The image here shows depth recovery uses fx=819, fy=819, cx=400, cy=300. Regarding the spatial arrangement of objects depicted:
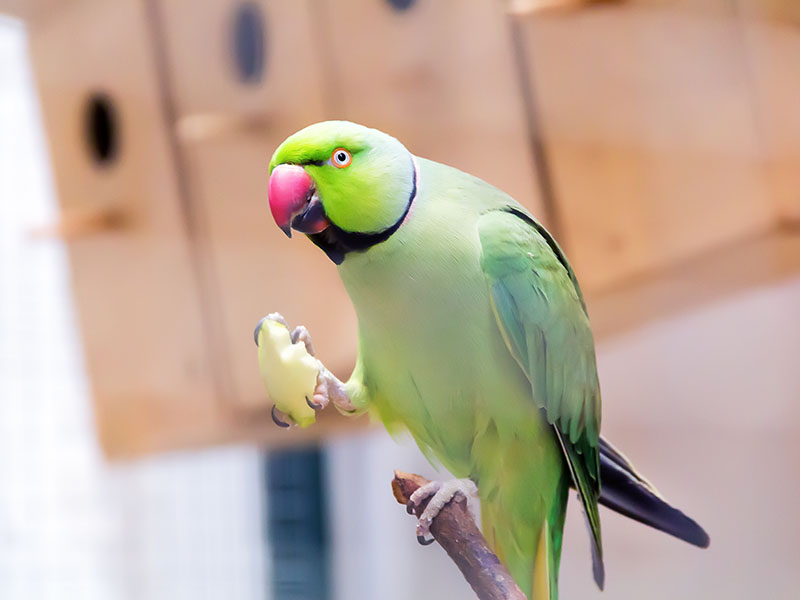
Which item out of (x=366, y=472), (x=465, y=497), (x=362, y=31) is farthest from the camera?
(x=366, y=472)

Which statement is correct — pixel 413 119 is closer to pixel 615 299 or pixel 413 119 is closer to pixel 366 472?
pixel 615 299

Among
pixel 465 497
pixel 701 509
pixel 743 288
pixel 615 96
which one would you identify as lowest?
pixel 701 509

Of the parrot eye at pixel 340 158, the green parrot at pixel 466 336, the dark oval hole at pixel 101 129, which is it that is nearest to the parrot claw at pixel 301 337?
the green parrot at pixel 466 336

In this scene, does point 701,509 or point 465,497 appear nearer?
point 465,497

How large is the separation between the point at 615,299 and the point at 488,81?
11.1 inches

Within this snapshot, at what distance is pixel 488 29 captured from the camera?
3.00ft

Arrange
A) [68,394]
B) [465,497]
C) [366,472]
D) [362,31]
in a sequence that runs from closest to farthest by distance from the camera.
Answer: [465,497] < [362,31] < [366,472] < [68,394]

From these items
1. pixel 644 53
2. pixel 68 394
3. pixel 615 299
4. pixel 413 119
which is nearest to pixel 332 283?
pixel 413 119

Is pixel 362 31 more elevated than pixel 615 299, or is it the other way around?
pixel 362 31

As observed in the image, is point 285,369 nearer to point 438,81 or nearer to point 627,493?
point 627,493

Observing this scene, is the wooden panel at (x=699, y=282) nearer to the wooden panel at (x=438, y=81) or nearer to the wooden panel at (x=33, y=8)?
the wooden panel at (x=438, y=81)

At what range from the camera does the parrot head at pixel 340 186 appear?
54 centimetres

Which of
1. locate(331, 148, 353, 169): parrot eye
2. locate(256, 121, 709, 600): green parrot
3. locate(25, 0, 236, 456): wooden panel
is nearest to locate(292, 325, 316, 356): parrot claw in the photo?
locate(256, 121, 709, 600): green parrot

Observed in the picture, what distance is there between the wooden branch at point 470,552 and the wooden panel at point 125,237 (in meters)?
0.53
